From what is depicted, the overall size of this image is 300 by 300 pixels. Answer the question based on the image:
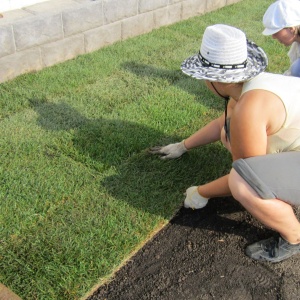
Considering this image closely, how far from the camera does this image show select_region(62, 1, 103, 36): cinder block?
4426 mm

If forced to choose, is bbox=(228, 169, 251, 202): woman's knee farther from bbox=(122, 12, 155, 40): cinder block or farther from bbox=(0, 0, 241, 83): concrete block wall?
bbox=(122, 12, 155, 40): cinder block

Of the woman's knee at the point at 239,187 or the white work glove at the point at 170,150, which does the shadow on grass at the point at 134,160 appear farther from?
the woman's knee at the point at 239,187

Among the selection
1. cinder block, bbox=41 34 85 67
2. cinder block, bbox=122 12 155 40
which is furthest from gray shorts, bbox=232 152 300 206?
cinder block, bbox=122 12 155 40

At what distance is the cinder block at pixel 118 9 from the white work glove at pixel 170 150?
2189 millimetres

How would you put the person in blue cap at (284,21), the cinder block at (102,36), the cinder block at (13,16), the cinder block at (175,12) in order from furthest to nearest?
the cinder block at (175,12) < the cinder block at (102,36) < the cinder block at (13,16) < the person in blue cap at (284,21)

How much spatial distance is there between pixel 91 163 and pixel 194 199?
796 millimetres

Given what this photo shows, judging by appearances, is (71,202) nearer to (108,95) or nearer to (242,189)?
(242,189)

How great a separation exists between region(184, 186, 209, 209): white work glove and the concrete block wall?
2288 millimetres

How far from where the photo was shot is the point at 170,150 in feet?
10.3

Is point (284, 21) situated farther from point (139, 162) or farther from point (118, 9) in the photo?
point (118, 9)

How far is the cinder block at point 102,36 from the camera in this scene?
473cm

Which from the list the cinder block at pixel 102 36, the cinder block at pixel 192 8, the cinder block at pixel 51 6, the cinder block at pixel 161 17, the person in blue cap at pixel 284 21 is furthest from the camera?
the cinder block at pixel 192 8

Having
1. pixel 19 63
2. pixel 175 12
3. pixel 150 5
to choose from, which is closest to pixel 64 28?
pixel 19 63

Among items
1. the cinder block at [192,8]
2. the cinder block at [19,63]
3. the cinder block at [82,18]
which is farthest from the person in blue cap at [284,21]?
the cinder block at [192,8]
